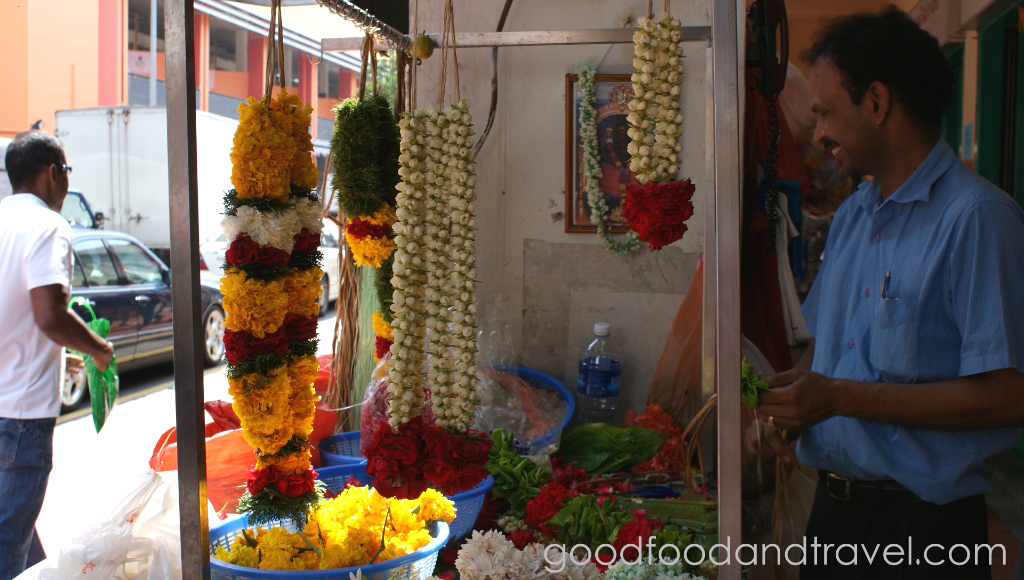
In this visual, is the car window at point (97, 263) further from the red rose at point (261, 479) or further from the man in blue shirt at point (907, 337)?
the man in blue shirt at point (907, 337)

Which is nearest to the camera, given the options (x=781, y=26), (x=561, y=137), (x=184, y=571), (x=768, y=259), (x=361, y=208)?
(x=184, y=571)

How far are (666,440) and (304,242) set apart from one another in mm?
1916

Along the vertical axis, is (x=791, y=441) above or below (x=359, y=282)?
below

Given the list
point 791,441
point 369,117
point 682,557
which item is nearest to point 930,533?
point 791,441

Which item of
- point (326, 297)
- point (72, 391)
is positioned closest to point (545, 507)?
point (72, 391)

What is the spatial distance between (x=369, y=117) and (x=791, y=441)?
1.63 metres

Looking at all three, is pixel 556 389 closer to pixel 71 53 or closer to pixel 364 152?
pixel 364 152

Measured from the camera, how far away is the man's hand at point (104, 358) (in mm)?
2810

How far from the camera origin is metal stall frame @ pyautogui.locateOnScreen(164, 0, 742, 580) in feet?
3.90

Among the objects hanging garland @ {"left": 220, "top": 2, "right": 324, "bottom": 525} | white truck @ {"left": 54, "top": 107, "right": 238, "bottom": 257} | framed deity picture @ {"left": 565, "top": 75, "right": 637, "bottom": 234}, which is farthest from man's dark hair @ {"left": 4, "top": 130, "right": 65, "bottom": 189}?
white truck @ {"left": 54, "top": 107, "right": 238, "bottom": 257}

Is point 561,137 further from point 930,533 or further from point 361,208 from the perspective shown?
point 930,533

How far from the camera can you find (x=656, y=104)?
1.56 meters

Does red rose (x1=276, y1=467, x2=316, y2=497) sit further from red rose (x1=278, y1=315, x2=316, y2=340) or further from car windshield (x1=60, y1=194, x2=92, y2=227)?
car windshield (x1=60, y1=194, x2=92, y2=227)

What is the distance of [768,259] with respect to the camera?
313cm
